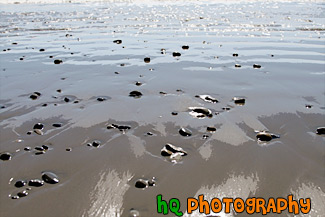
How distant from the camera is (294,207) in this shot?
236cm

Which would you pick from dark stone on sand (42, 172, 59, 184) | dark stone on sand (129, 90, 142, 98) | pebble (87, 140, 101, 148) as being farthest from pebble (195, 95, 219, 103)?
dark stone on sand (42, 172, 59, 184)

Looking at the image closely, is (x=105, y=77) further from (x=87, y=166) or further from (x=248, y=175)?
(x=248, y=175)

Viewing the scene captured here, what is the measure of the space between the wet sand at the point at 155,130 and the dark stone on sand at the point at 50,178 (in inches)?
0.8

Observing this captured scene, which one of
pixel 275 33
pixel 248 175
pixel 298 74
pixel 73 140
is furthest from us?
pixel 275 33

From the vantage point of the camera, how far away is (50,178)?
278 cm

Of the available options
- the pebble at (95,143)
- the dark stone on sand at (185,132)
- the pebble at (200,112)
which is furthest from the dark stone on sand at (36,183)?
the pebble at (200,112)

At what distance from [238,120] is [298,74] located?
10.2ft

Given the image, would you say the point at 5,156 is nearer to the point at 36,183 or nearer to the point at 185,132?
the point at 36,183

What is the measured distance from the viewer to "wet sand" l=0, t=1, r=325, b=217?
2.59 m

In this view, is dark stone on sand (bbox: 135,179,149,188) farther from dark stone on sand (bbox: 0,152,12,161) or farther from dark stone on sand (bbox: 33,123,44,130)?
dark stone on sand (bbox: 33,123,44,130)

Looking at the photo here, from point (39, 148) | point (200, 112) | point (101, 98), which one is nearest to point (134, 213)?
point (39, 148)

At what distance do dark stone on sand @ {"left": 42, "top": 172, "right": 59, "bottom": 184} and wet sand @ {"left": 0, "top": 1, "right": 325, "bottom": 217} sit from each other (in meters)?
0.02

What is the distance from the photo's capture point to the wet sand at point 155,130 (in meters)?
2.59

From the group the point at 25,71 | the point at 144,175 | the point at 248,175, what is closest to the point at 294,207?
the point at 248,175
